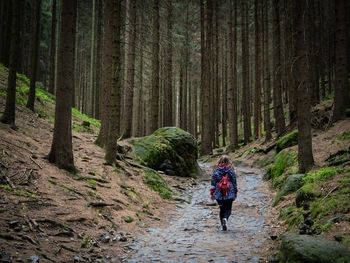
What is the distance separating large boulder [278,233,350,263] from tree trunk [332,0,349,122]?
966cm

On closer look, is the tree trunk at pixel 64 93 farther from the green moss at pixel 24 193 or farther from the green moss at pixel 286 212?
the green moss at pixel 286 212

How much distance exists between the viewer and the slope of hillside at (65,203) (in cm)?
386

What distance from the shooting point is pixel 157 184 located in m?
9.51

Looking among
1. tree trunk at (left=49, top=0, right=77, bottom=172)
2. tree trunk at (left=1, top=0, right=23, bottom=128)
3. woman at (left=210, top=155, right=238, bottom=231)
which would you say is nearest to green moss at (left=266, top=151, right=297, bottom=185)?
woman at (left=210, top=155, right=238, bottom=231)

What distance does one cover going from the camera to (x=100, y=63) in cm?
2250

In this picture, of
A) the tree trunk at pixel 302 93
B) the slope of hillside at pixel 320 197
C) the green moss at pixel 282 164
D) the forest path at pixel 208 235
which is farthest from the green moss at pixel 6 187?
the green moss at pixel 282 164

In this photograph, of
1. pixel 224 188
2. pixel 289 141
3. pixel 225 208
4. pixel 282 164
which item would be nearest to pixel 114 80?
pixel 224 188

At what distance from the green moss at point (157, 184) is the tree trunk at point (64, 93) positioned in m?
3.09

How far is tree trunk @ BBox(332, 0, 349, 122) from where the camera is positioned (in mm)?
10766

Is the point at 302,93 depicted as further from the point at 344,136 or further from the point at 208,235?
the point at 208,235

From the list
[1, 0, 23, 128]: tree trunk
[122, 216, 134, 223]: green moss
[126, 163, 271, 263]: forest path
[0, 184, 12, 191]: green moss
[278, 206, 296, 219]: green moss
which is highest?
[1, 0, 23, 128]: tree trunk

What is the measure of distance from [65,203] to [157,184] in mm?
4479

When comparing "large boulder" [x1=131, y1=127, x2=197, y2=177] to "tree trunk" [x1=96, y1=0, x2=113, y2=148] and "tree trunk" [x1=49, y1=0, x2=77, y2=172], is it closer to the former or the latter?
"tree trunk" [x1=96, y1=0, x2=113, y2=148]

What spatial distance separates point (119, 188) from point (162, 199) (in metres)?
1.79
